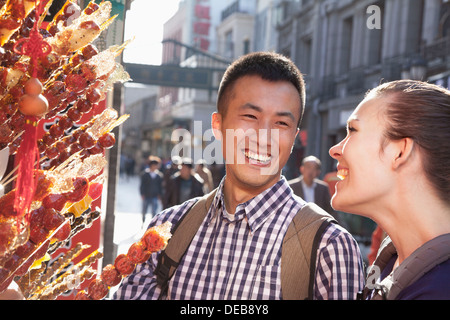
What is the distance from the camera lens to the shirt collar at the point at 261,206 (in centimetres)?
Answer: 186

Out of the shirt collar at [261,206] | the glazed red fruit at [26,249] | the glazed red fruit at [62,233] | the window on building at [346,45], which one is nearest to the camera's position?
the glazed red fruit at [26,249]

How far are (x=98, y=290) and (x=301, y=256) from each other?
613mm

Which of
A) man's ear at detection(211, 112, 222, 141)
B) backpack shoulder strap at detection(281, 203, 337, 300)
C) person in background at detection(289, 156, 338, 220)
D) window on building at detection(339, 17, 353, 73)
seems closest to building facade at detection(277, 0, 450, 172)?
window on building at detection(339, 17, 353, 73)

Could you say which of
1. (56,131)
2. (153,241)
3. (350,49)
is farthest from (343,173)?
(350,49)

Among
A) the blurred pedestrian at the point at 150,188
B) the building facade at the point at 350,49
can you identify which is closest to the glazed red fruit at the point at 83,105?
the building facade at the point at 350,49

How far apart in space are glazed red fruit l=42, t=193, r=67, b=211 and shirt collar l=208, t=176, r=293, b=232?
Answer: 0.75 m

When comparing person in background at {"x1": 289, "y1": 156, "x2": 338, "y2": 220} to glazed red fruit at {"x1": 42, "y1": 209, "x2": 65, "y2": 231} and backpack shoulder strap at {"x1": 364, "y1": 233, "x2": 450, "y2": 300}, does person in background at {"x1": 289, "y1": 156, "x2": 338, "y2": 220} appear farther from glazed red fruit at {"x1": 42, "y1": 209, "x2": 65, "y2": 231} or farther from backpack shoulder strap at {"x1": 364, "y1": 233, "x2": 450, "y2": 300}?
glazed red fruit at {"x1": 42, "y1": 209, "x2": 65, "y2": 231}

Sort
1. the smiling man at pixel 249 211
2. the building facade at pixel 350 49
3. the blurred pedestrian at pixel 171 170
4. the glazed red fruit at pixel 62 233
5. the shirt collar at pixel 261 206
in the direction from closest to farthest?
the glazed red fruit at pixel 62 233 < the smiling man at pixel 249 211 < the shirt collar at pixel 261 206 < the blurred pedestrian at pixel 171 170 < the building facade at pixel 350 49

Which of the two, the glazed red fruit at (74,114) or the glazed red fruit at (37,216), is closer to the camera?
the glazed red fruit at (37,216)

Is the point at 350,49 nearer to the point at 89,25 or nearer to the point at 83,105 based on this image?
the point at 83,105

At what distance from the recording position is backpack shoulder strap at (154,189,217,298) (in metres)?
1.86

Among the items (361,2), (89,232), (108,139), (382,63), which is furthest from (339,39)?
(108,139)

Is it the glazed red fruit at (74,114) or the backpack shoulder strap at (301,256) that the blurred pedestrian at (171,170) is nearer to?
the backpack shoulder strap at (301,256)
